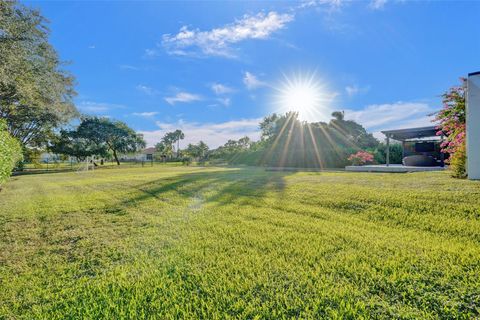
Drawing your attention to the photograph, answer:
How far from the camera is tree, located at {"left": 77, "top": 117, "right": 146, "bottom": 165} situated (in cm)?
3266

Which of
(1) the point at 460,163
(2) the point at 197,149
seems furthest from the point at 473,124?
(2) the point at 197,149

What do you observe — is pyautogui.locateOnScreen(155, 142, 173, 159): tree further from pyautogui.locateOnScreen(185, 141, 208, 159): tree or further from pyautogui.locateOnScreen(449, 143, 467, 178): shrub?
pyautogui.locateOnScreen(449, 143, 467, 178): shrub

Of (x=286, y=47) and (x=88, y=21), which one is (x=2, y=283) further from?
(x=286, y=47)

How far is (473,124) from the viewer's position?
521cm

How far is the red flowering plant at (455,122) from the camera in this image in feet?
19.5

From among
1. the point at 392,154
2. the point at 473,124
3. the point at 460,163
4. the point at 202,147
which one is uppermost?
the point at 202,147

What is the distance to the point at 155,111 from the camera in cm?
2947

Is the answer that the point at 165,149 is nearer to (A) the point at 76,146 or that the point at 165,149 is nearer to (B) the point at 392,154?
(A) the point at 76,146

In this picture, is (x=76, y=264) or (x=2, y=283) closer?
(x=2, y=283)

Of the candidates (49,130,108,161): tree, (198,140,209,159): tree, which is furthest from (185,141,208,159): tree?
(49,130,108,161): tree

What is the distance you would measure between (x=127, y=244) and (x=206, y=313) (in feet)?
6.05

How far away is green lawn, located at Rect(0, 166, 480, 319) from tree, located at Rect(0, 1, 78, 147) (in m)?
9.01

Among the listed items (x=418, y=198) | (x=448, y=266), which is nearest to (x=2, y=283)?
(x=448, y=266)

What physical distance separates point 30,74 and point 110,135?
25657 millimetres
